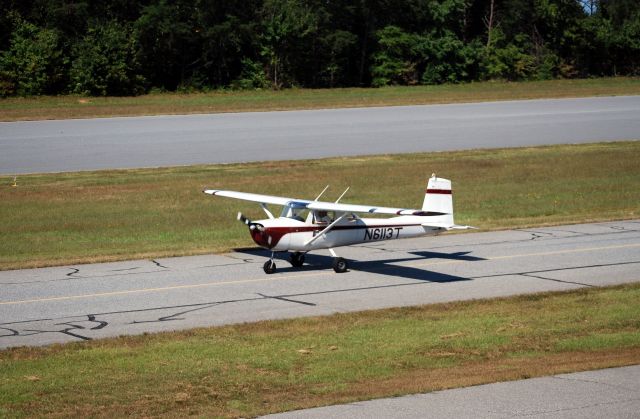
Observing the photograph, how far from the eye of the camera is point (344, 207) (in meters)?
20.6

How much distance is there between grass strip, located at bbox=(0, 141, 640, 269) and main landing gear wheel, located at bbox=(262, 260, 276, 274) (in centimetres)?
299

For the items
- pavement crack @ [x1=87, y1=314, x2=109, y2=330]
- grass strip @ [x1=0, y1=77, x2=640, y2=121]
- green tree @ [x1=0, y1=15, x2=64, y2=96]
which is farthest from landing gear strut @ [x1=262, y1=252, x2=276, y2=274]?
green tree @ [x1=0, y1=15, x2=64, y2=96]

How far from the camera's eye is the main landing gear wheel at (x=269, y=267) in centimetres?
2105

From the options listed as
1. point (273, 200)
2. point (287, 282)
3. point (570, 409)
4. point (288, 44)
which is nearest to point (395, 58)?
point (288, 44)

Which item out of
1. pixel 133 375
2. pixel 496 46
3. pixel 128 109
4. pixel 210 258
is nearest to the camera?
pixel 133 375

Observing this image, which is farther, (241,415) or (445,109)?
(445,109)

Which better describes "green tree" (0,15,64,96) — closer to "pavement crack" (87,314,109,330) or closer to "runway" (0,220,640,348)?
"runway" (0,220,640,348)

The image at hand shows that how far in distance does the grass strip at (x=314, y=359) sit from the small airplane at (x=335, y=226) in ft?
12.6

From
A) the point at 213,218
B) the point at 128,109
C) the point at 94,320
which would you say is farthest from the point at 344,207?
the point at 128,109

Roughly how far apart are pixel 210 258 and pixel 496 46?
2353 inches

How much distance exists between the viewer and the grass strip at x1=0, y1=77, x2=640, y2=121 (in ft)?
182

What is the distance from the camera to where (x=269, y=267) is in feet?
69.1

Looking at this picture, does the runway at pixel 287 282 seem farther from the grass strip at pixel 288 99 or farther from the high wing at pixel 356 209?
the grass strip at pixel 288 99

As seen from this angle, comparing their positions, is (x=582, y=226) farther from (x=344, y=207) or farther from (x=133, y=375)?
(x=133, y=375)
